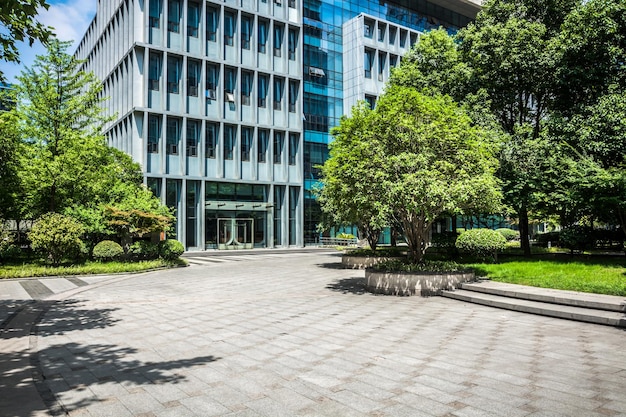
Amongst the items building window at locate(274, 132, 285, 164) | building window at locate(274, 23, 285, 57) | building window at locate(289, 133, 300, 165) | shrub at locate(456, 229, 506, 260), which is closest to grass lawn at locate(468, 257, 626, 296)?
shrub at locate(456, 229, 506, 260)

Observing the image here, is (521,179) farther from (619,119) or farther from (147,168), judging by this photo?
(147,168)

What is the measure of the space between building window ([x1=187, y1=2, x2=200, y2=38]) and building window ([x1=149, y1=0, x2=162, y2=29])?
7.67 feet

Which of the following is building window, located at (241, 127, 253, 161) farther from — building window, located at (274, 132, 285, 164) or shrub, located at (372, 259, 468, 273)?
shrub, located at (372, 259, 468, 273)

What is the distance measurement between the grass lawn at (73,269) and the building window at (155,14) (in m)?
21.9

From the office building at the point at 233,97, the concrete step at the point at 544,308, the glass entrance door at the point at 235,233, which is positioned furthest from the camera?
the glass entrance door at the point at 235,233

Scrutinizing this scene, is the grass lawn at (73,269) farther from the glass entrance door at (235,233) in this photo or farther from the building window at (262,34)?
the building window at (262,34)

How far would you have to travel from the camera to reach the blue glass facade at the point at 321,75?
43.2 metres

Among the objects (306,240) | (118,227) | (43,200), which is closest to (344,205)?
(118,227)

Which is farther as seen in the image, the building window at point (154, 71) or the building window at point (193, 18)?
the building window at point (193, 18)

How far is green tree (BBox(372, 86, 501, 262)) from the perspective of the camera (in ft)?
39.2

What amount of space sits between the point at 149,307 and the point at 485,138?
43.3 ft

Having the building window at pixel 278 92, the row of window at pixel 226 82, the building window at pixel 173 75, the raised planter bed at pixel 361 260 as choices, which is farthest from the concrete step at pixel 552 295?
the building window at pixel 278 92

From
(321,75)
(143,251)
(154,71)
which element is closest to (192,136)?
(154,71)

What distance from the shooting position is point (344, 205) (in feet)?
46.3
